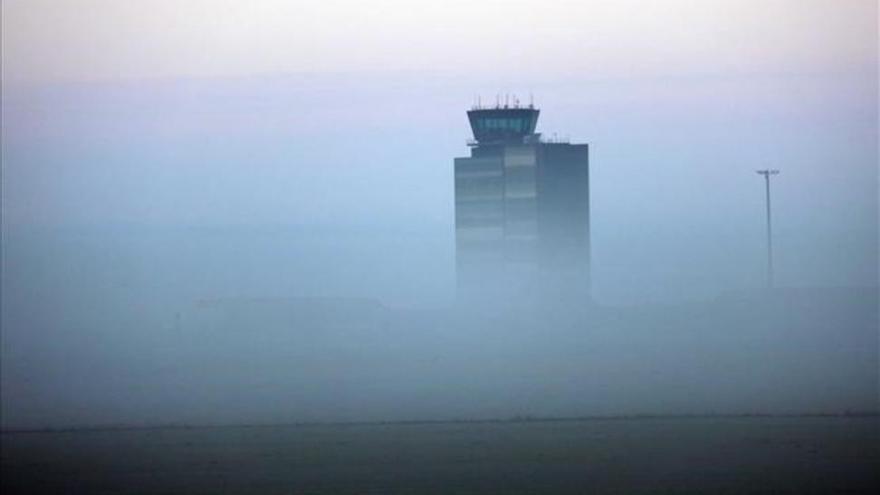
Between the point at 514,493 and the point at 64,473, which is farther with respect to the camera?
the point at 64,473

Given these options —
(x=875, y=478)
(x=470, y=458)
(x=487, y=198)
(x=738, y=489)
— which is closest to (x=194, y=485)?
(x=470, y=458)

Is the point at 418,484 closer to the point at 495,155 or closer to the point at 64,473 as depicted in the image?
the point at 64,473

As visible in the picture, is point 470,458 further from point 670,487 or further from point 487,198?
point 487,198

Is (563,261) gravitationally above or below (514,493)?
above

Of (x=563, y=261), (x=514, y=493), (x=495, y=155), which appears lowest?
(x=514, y=493)

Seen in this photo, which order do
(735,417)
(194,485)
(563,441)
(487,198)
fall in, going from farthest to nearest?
(487,198), (735,417), (563,441), (194,485)

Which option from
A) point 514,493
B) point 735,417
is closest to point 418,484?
point 514,493

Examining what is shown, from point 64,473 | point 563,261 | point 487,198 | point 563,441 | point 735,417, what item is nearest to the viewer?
point 64,473
